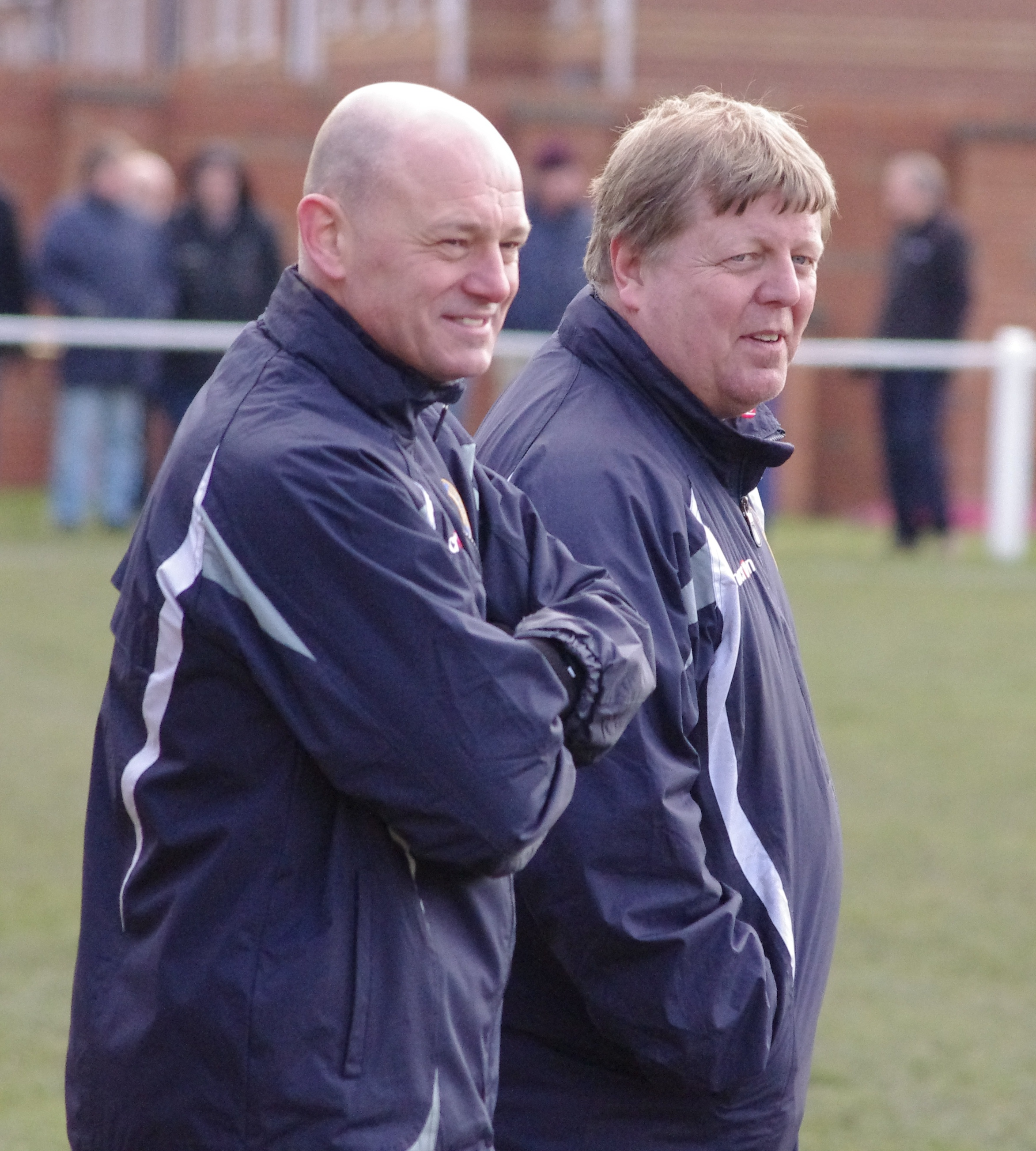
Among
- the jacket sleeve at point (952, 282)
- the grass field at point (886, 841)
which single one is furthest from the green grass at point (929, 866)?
the jacket sleeve at point (952, 282)

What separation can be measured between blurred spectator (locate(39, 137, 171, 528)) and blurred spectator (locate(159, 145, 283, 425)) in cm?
16

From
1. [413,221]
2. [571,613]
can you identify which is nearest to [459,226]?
[413,221]

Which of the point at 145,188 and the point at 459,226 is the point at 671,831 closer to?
the point at 459,226

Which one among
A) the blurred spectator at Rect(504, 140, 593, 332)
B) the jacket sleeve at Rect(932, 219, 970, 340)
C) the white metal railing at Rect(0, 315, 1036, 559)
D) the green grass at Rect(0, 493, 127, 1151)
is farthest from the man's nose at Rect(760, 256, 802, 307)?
the jacket sleeve at Rect(932, 219, 970, 340)

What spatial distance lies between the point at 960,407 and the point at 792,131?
14.6m

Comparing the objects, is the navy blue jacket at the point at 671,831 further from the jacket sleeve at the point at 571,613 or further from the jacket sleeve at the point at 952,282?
the jacket sleeve at the point at 952,282

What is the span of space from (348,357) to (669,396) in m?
0.70

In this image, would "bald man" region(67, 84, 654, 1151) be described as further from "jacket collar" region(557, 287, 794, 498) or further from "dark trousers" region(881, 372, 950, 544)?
"dark trousers" region(881, 372, 950, 544)

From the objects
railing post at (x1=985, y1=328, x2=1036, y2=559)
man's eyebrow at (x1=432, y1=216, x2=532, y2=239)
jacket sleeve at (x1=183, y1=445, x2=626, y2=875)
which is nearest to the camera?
jacket sleeve at (x1=183, y1=445, x2=626, y2=875)

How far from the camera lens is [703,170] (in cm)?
271

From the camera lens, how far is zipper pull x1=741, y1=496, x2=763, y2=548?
2922 millimetres

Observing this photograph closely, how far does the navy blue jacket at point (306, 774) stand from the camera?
2.12m

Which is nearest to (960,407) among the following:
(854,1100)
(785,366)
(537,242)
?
(537,242)

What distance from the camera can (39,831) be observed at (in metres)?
6.42
